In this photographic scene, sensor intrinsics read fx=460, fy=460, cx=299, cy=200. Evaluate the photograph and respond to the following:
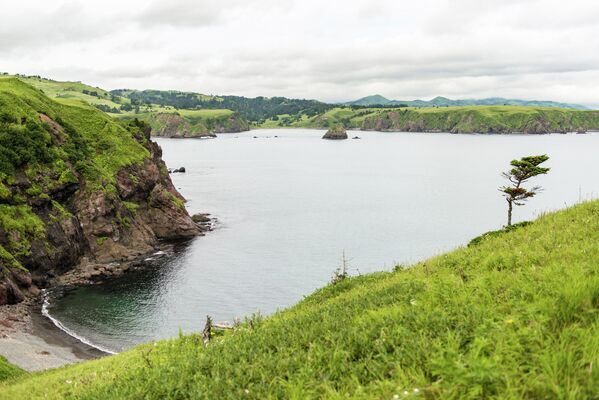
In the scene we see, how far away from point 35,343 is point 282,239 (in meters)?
53.4

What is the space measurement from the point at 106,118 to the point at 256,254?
53915 millimetres

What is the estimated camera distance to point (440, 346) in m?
8.01

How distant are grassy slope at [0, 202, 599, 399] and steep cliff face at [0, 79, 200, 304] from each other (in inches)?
2435

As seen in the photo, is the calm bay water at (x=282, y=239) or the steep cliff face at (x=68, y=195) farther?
the steep cliff face at (x=68, y=195)

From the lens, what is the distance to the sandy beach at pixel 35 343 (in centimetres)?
4649

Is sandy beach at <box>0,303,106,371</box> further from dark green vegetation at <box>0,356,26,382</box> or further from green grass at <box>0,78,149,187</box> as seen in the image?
green grass at <box>0,78,149,187</box>

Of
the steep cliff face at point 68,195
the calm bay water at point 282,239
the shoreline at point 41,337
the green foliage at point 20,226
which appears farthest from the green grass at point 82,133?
the calm bay water at point 282,239

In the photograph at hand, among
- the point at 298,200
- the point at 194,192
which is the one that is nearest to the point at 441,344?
the point at 298,200

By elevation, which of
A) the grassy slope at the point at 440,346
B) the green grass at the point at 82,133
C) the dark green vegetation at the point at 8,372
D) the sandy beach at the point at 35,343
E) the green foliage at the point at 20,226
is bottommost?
the sandy beach at the point at 35,343

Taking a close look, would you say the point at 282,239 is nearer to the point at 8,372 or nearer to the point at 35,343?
the point at 35,343

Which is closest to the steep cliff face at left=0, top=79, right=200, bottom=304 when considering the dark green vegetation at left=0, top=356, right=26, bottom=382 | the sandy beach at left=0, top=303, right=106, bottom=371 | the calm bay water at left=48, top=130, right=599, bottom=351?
the sandy beach at left=0, top=303, right=106, bottom=371

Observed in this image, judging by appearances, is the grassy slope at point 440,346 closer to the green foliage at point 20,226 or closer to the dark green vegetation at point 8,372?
the dark green vegetation at point 8,372

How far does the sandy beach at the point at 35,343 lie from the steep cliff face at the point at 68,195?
4.67 metres

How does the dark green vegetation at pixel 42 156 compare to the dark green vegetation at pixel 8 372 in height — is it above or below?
above
